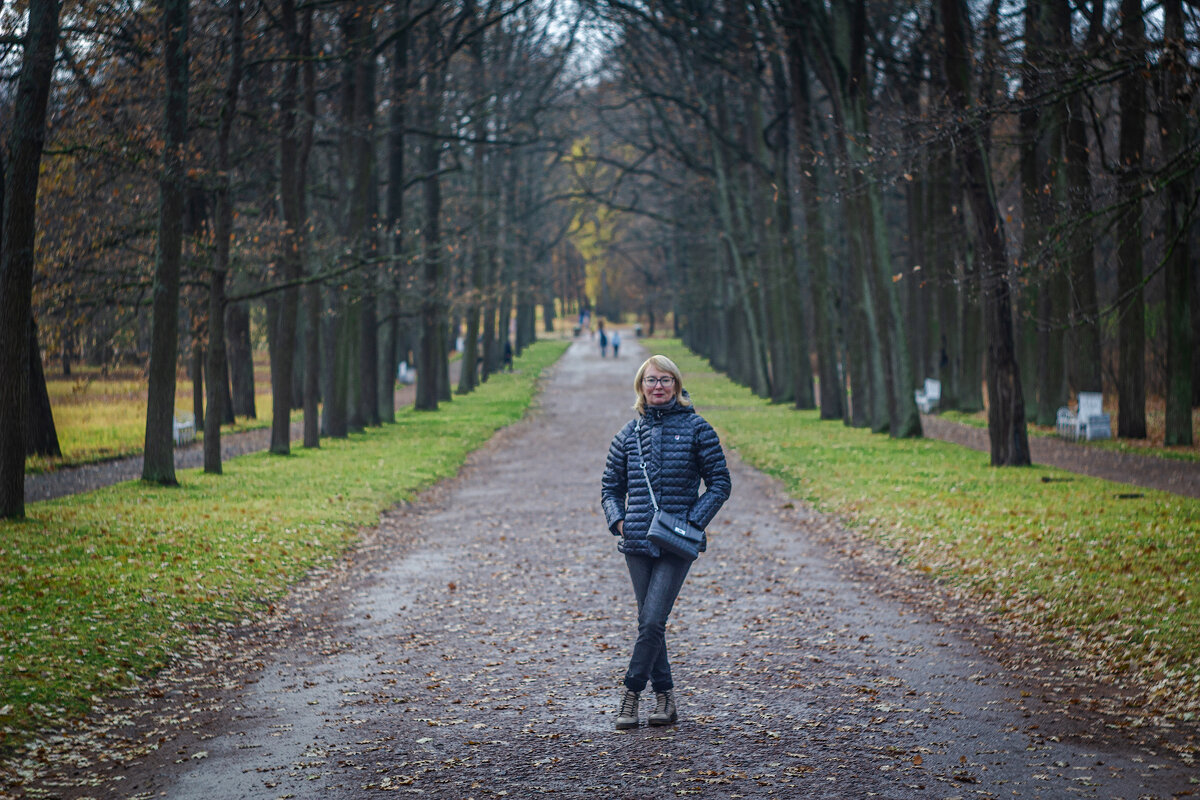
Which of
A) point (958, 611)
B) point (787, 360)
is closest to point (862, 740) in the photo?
point (958, 611)

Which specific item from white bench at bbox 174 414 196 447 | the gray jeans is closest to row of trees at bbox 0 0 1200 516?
white bench at bbox 174 414 196 447

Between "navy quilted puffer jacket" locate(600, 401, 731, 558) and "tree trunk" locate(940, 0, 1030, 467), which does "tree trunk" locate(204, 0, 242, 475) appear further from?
"navy quilted puffer jacket" locate(600, 401, 731, 558)

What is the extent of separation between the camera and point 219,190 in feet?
54.3

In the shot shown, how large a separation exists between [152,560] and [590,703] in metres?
5.49

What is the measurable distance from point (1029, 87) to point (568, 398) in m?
27.8

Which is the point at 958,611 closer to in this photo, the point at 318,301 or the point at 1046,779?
the point at 1046,779

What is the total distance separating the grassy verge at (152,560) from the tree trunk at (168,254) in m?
0.64

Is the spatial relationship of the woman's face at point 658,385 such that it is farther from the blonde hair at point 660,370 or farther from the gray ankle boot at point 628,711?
the gray ankle boot at point 628,711

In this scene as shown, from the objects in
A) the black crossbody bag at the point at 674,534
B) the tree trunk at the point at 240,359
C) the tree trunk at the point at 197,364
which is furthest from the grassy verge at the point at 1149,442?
the tree trunk at the point at 240,359

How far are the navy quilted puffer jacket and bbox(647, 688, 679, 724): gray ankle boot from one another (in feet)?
2.64

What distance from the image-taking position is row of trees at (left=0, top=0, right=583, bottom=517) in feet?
45.9

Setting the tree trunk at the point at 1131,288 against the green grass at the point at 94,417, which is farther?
the green grass at the point at 94,417

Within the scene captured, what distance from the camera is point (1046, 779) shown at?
5.37 meters

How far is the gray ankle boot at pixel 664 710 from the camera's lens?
251 inches
